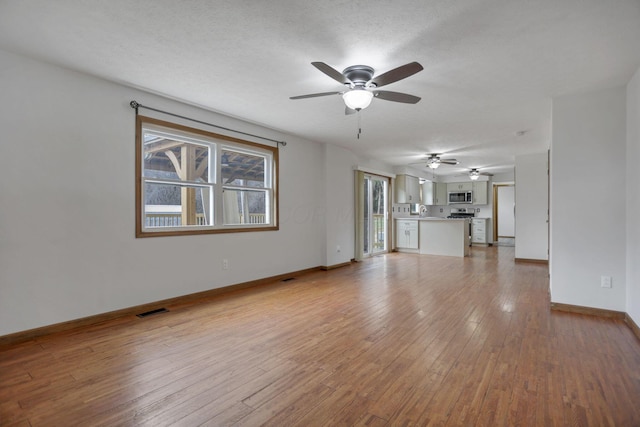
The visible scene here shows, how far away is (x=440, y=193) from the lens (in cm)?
1130

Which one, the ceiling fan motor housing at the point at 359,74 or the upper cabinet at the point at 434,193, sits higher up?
the ceiling fan motor housing at the point at 359,74

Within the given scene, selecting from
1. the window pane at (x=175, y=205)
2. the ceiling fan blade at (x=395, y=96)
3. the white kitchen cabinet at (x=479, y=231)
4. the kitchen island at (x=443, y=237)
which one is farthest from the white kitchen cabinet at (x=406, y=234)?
the ceiling fan blade at (x=395, y=96)

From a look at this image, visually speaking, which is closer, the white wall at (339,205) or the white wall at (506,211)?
the white wall at (339,205)

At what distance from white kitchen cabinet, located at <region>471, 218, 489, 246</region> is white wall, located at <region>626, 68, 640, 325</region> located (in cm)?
729

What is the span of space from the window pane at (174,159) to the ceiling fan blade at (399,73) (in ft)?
8.82

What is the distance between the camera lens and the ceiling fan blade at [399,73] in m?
2.32

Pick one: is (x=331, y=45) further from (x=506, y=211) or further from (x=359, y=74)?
(x=506, y=211)

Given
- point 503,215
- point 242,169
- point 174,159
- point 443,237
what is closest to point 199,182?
point 174,159

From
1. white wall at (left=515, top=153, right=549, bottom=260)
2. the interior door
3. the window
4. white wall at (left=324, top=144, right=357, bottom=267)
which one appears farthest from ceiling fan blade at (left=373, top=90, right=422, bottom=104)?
white wall at (left=515, top=153, right=549, bottom=260)

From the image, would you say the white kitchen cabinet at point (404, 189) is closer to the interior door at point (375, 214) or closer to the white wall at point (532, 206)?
the interior door at point (375, 214)

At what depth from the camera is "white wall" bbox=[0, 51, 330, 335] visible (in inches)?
109

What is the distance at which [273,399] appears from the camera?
6.31 feet

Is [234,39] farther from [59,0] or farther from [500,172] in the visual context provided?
[500,172]

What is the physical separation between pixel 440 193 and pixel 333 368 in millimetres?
10122
